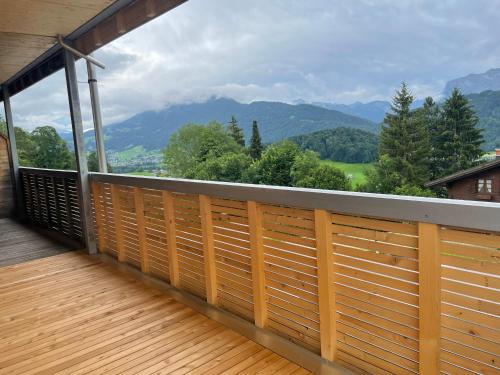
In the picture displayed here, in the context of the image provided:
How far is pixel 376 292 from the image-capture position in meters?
1.57

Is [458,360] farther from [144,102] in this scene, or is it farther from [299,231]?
[144,102]

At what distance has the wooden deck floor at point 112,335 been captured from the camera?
2016 millimetres

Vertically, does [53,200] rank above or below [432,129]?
below

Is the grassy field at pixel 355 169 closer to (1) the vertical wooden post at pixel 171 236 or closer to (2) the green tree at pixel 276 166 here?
(2) the green tree at pixel 276 166

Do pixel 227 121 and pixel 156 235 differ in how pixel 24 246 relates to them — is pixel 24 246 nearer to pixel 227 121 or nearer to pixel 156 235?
pixel 156 235

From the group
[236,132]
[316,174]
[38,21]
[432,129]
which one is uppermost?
[38,21]

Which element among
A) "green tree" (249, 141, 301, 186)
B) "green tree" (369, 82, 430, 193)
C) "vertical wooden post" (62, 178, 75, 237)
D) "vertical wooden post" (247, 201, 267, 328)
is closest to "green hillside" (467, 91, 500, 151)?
"green tree" (369, 82, 430, 193)

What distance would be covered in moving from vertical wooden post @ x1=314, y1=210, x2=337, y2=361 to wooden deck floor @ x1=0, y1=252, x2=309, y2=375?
0.23 meters

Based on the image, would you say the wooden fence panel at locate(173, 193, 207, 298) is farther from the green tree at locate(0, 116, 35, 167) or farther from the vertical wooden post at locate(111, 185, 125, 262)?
the green tree at locate(0, 116, 35, 167)

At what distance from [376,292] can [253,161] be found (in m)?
3.20

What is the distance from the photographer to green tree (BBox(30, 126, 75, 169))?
7087mm

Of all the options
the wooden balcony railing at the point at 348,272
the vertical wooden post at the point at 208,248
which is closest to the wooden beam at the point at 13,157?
the wooden balcony railing at the point at 348,272

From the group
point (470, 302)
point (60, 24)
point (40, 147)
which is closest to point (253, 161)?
point (60, 24)

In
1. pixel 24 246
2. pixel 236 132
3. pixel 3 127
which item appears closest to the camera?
pixel 24 246
